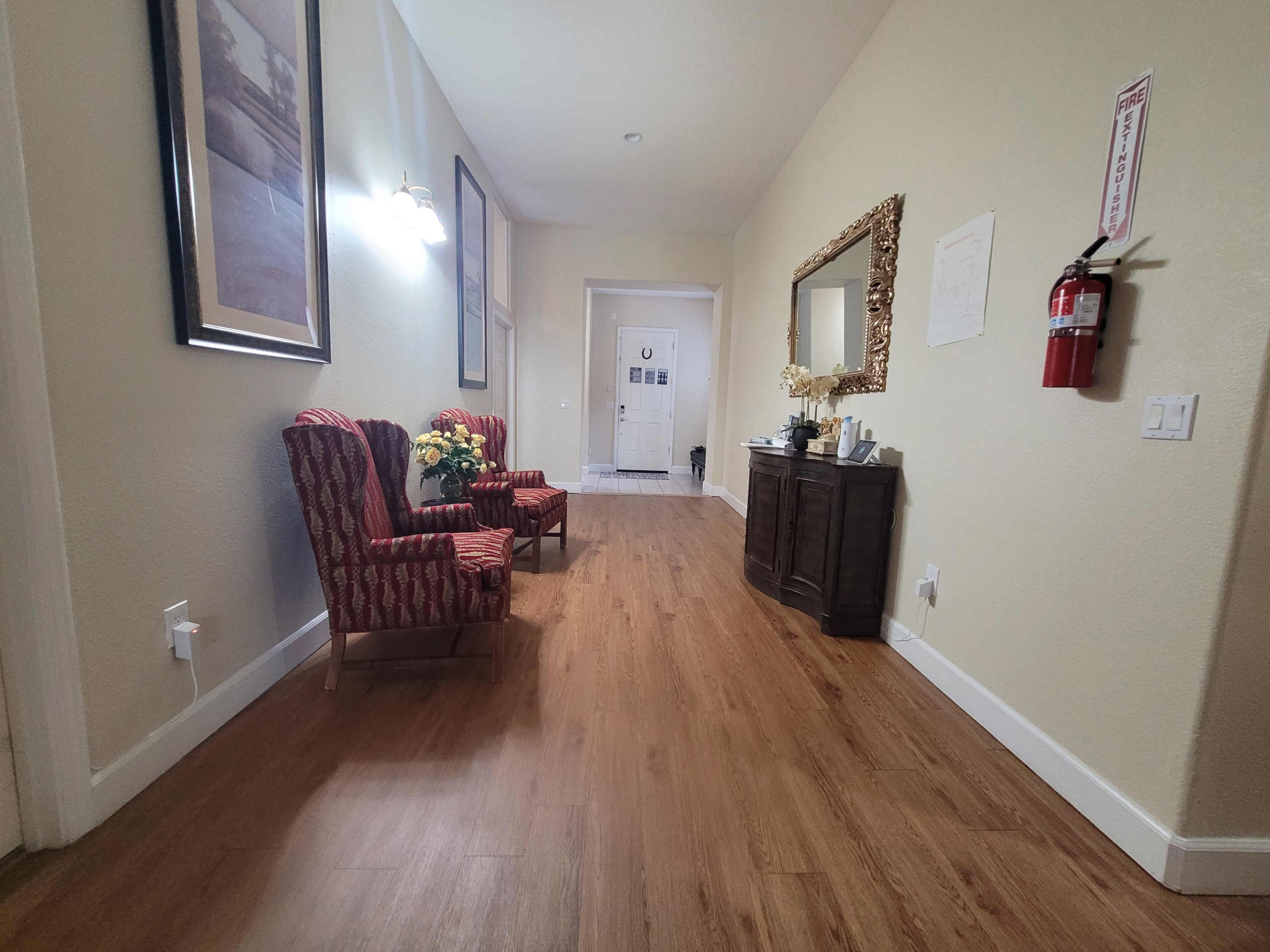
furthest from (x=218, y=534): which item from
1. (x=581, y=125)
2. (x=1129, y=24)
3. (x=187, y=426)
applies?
(x=581, y=125)

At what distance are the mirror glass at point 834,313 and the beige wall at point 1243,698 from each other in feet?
6.04

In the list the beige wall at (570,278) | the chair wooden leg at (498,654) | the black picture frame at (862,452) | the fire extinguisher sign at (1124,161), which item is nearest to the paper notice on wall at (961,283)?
the fire extinguisher sign at (1124,161)

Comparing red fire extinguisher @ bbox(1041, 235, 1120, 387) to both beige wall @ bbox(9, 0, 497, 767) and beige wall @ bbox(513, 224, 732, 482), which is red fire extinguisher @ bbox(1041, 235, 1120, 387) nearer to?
beige wall @ bbox(9, 0, 497, 767)

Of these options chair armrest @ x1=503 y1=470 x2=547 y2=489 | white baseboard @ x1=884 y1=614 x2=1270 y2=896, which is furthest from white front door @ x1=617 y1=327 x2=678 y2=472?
white baseboard @ x1=884 y1=614 x2=1270 y2=896

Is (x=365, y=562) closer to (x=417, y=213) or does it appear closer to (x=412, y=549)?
(x=412, y=549)

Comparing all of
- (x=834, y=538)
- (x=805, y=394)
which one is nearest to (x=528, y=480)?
(x=805, y=394)

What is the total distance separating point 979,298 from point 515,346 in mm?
4909

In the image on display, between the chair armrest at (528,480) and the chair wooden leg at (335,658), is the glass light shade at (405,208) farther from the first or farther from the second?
the chair wooden leg at (335,658)

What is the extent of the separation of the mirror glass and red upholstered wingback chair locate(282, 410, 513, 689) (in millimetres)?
2352

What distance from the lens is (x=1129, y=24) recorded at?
1314 mm

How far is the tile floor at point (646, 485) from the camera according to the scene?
6371mm

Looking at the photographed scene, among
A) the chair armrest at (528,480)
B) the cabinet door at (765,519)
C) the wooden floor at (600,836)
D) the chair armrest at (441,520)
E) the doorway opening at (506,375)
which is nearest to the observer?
the wooden floor at (600,836)

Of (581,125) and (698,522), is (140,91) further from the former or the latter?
(698,522)

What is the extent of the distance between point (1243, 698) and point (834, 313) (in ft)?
8.22
